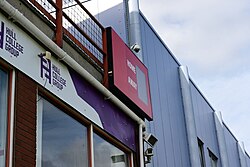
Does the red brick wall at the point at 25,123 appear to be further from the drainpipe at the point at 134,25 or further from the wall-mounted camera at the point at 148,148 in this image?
the drainpipe at the point at 134,25

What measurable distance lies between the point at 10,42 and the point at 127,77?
3.82 m

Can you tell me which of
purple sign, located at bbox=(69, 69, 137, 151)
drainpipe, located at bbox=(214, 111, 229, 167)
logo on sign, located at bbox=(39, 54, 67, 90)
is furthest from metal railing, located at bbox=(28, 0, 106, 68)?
drainpipe, located at bbox=(214, 111, 229, 167)

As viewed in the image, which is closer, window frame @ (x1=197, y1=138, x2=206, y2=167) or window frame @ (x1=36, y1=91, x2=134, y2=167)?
window frame @ (x1=36, y1=91, x2=134, y2=167)

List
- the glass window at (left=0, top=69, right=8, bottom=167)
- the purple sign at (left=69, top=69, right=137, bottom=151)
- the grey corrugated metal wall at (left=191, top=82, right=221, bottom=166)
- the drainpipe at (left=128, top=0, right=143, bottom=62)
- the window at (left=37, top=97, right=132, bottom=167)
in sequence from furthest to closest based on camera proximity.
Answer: the grey corrugated metal wall at (left=191, top=82, right=221, bottom=166), the drainpipe at (left=128, top=0, right=143, bottom=62), the purple sign at (left=69, top=69, right=137, bottom=151), the window at (left=37, top=97, right=132, bottom=167), the glass window at (left=0, top=69, right=8, bottom=167)

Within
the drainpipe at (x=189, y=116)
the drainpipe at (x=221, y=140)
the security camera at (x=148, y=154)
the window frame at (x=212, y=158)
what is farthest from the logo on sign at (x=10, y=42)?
the drainpipe at (x=221, y=140)

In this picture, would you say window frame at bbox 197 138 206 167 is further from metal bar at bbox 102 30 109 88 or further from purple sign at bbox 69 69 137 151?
metal bar at bbox 102 30 109 88

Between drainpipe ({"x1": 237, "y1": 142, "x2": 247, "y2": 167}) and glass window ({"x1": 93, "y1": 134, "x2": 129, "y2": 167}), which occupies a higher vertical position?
drainpipe ({"x1": 237, "y1": 142, "x2": 247, "y2": 167})

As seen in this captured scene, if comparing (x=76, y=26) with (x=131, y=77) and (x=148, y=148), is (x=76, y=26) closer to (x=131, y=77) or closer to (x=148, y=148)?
(x=131, y=77)

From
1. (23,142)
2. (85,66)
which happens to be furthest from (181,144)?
(23,142)

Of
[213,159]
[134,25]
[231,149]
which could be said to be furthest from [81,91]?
[231,149]

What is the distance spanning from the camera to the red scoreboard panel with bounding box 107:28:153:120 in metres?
9.48

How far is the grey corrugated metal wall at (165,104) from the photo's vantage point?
1312cm

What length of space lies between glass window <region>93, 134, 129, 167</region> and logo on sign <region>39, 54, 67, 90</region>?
143 centimetres

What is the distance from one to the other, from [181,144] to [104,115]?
6.09 meters
